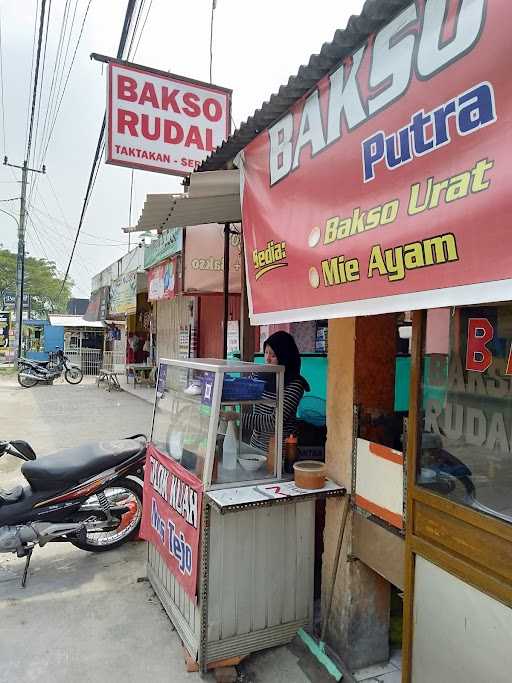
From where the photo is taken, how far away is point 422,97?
185 cm

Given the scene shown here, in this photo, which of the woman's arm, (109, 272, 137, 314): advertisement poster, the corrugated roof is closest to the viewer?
the corrugated roof

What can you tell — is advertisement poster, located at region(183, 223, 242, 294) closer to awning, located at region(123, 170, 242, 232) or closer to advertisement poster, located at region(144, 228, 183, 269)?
advertisement poster, located at region(144, 228, 183, 269)

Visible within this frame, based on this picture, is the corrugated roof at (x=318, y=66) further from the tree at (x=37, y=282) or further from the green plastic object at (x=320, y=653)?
the tree at (x=37, y=282)

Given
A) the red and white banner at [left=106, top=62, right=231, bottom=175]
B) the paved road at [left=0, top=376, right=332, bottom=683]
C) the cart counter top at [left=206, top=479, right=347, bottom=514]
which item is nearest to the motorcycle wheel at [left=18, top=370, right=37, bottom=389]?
the red and white banner at [left=106, top=62, right=231, bottom=175]

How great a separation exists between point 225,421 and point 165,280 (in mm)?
8189

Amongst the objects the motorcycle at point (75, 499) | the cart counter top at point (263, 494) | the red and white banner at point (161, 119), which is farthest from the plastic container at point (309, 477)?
the red and white banner at point (161, 119)

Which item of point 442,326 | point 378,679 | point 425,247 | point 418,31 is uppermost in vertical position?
point 418,31

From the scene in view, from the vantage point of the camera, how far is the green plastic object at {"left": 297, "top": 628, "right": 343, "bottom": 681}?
8.93 ft

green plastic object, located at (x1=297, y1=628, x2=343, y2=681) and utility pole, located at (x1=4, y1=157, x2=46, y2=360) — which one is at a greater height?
utility pole, located at (x1=4, y1=157, x2=46, y2=360)

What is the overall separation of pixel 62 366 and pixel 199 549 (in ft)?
59.8

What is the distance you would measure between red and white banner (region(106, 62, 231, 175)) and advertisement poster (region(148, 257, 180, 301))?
424 cm

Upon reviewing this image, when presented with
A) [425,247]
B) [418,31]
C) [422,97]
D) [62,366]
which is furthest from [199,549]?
[62,366]

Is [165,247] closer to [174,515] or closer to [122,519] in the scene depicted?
[122,519]

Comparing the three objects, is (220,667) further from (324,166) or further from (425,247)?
(324,166)
